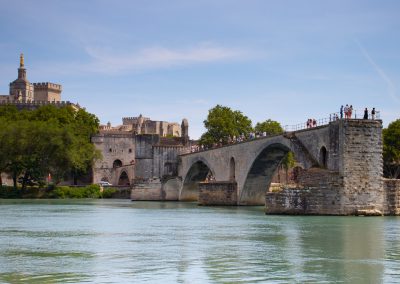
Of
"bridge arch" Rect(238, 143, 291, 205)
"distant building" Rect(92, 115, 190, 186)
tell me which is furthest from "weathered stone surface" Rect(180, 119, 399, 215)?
"distant building" Rect(92, 115, 190, 186)

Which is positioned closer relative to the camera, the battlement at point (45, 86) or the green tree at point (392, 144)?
the green tree at point (392, 144)

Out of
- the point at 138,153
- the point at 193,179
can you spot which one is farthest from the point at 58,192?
the point at 193,179

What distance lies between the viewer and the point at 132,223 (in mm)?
39688

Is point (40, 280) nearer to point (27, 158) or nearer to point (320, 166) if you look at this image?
point (320, 166)

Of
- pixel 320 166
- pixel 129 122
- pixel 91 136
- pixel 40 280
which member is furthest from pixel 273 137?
pixel 129 122

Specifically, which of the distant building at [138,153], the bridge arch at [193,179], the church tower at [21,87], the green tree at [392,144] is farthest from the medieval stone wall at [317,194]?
the church tower at [21,87]

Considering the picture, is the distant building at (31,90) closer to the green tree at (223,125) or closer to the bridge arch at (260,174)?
the green tree at (223,125)

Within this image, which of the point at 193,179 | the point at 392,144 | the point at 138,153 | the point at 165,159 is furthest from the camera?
the point at 138,153

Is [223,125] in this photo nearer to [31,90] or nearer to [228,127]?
[228,127]

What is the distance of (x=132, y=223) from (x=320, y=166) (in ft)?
38.2

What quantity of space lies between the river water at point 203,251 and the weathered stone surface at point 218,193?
887 inches

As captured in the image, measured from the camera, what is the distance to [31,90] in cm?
13188

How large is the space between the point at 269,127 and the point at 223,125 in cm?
628

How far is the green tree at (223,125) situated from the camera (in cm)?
8906
